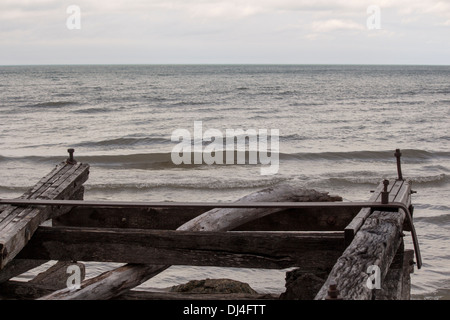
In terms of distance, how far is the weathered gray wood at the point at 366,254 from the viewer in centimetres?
285

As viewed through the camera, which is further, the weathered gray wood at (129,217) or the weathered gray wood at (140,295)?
the weathered gray wood at (129,217)

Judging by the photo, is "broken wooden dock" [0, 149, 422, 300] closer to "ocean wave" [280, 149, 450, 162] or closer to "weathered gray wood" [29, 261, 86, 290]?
"weathered gray wood" [29, 261, 86, 290]

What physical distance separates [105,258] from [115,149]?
14337 millimetres

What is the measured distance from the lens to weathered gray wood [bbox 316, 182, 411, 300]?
2.85 meters

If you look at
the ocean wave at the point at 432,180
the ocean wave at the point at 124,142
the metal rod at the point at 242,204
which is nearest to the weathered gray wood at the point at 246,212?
the metal rod at the point at 242,204

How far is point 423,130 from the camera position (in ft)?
74.1

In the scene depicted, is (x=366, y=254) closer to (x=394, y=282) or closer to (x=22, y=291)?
(x=394, y=282)

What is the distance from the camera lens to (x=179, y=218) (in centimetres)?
465

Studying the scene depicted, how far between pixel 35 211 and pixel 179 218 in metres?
1.09

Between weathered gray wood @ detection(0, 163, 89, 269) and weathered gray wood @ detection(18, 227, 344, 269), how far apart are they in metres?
0.17

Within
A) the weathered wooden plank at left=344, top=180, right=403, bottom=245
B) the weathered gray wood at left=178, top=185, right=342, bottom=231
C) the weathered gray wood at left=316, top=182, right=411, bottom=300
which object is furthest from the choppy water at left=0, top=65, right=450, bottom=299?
the weathered gray wood at left=316, top=182, right=411, bottom=300

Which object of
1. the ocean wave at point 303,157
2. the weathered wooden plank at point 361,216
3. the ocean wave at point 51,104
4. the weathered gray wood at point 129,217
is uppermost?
the weathered wooden plank at point 361,216

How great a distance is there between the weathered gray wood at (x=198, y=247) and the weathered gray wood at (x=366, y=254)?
0.98ft

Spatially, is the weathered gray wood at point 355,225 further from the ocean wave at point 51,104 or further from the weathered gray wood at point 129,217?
the ocean wave at point 51,104
